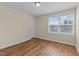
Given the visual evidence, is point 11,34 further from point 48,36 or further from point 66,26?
point 66,26

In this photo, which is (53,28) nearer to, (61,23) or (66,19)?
(61,23)

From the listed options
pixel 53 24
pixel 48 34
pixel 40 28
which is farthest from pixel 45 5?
pixel 40 28

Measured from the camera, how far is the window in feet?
13.5

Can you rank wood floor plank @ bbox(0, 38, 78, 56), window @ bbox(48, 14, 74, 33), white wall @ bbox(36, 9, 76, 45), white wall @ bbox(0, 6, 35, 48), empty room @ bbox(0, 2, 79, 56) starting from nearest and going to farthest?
wood floor plank @ bbox(0, 38, 78, 56) → empty room @ bbox(0, 2, 79, 56) → white wall @ bbox(0, 6, 35, 48) → white wall @ bbox(36, 9, 76, 45) → window @ bbox(48, 14, 74, 33)

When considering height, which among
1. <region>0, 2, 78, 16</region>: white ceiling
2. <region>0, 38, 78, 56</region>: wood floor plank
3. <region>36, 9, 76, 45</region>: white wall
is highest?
<region>0, 2, 78, 16</region>: white ceiling

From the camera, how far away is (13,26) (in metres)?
3.96

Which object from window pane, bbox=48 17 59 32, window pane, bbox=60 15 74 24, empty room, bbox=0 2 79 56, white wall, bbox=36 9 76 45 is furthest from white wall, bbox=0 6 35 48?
window pane, bbox=60 15 74 24

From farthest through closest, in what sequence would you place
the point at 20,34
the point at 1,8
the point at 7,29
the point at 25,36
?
the point at 25,36, the point at 20,34, the point at 7,29, the point at 1,8

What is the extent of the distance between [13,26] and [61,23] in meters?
2.58

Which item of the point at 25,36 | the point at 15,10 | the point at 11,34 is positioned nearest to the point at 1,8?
the point at 15,10

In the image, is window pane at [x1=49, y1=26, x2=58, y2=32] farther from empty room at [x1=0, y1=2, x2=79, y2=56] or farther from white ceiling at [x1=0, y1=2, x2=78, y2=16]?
white ceiling at [x1=0, y1=2, x2=78, y2=16]

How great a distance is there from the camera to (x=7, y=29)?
11.9 ft

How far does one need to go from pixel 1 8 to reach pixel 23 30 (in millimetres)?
1819

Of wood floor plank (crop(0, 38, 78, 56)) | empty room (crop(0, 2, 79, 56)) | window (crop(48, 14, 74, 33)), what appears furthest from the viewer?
window (crop(48, 14, 74, 33))
